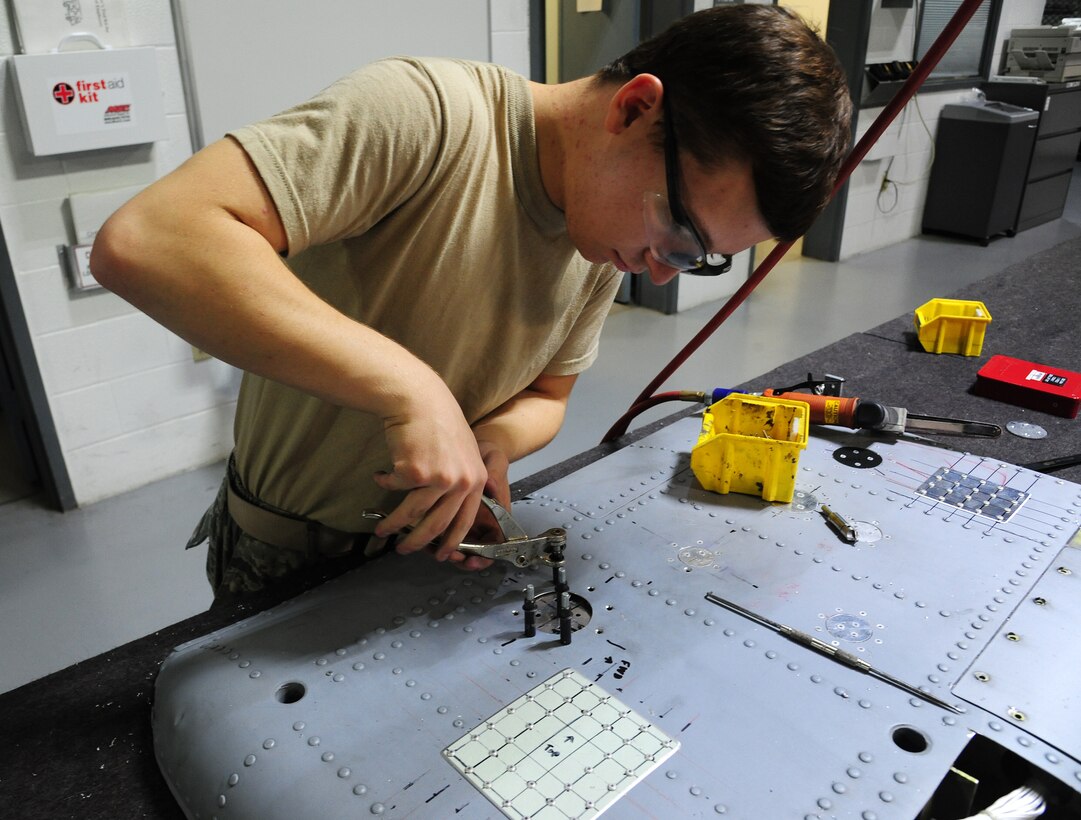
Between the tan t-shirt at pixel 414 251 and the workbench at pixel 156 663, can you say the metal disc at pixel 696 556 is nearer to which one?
the workbench at pixel 156 663

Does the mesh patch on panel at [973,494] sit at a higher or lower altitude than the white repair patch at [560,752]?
lower

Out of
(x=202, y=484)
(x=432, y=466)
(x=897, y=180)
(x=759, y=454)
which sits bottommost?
(x=202, y=484)

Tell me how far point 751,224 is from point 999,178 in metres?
4.31

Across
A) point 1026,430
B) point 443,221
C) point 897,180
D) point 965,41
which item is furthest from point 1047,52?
point 443,221

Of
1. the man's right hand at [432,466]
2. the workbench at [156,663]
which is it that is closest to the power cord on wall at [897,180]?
the workbench at [156,663]

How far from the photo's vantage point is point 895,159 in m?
4.26

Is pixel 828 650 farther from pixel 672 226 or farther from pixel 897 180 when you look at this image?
pixel 897 180

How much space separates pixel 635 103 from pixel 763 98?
0.37 feet

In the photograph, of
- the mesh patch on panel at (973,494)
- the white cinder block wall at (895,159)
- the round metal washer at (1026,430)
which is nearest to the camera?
the mesh patch on panel at (973,494)

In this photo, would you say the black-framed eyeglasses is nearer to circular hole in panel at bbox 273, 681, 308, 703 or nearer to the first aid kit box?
circular hole in panel at bbox 273, 681, 308, 703

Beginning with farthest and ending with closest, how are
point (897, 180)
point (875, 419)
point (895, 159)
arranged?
point (897, 180), point (895, 159), point (875, 419)

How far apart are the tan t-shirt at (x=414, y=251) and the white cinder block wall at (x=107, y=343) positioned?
3.93 feet

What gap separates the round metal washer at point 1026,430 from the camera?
121 cm

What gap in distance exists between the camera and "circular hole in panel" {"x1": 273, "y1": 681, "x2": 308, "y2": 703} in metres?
0.67
